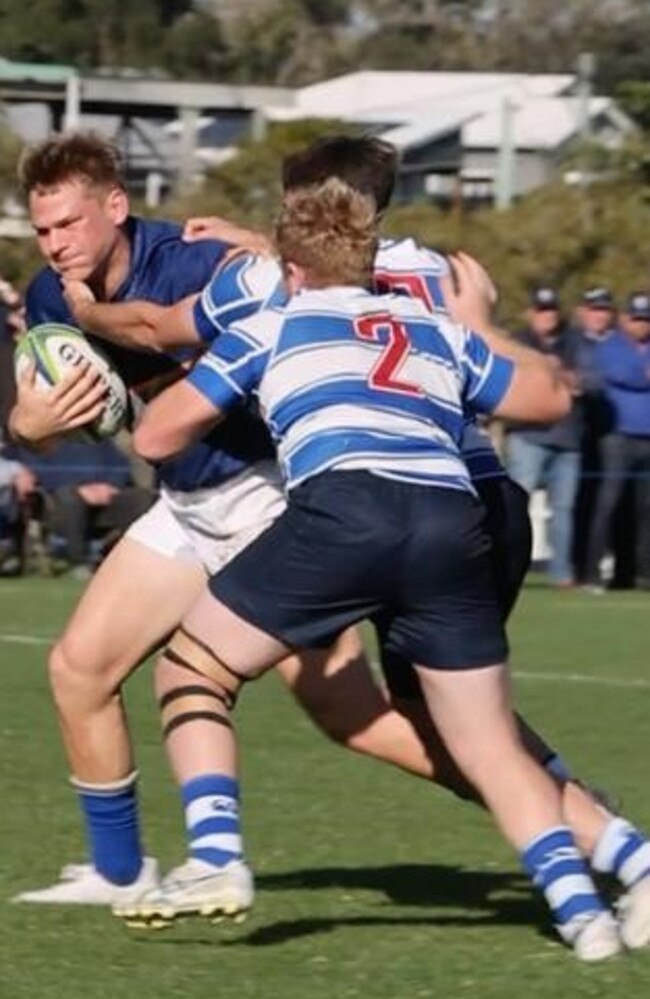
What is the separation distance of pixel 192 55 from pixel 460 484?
Answer: 57.1 meters

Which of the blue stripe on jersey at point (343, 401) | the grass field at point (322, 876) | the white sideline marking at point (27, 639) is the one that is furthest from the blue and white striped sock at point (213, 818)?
the white sideline marking at point (27, 639)

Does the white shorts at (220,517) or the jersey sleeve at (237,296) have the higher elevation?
the jersey sleeve at (237,296)

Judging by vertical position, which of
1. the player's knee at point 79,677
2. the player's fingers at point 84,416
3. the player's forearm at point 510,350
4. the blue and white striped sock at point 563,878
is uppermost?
the player's forearm at point 510,350

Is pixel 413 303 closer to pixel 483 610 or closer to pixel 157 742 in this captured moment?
pixel 483 610

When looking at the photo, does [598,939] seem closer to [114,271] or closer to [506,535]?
[506,535]

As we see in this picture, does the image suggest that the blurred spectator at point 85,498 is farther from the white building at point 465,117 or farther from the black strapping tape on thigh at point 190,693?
the white building at point 465,117

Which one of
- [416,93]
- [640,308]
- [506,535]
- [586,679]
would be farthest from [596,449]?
[416,93]

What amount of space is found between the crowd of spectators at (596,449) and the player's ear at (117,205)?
440 inches

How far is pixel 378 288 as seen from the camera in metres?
6.64

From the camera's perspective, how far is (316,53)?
2685 inches

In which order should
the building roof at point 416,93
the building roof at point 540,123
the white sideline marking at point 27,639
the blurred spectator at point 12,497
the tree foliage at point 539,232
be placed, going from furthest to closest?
the building roof at point 416,93 → the building roof at point 540,123 → the tree foliage at point 539,232 → the blurred spectator at point 12,497 → the white sideline marking at point 27,639

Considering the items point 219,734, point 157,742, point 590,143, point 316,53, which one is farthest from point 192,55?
point 219,734

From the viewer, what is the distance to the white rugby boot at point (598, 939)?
6.45 metres

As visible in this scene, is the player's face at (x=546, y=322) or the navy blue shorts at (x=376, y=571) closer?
the navy blue shorts at (x=376, y=571)
